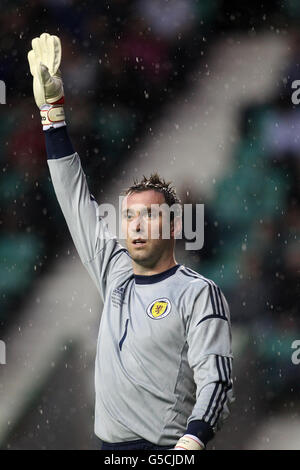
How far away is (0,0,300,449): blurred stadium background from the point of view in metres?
3.50

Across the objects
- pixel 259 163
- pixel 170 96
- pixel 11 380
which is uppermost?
pixel 170 96

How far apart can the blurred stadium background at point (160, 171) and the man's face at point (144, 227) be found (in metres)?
1.75

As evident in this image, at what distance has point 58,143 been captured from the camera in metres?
1.85

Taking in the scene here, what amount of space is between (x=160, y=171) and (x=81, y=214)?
1787 millimetres

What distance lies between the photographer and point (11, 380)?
11.5 feet

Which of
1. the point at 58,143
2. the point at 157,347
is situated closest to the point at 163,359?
the point at 157,347

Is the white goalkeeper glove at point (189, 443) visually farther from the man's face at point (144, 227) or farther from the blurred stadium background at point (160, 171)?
Result: the blurred stadium background at point (160, 171)

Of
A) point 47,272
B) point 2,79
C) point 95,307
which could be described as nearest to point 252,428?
point 95,307

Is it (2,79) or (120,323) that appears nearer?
(120,323)

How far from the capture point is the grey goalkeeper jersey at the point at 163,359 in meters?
1.60

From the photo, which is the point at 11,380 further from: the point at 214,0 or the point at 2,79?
the point at 214,0

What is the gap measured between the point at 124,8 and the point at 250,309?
1375 mm

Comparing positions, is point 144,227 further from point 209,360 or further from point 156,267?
point 209,360

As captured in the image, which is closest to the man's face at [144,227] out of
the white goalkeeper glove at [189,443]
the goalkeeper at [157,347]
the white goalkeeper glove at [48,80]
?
the goalkeeper at [157,347]
